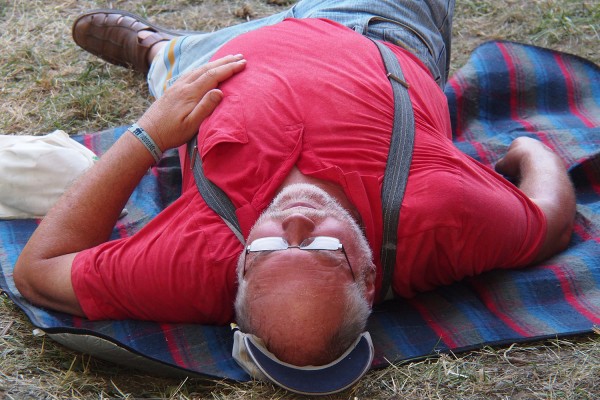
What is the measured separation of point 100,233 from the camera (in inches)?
111

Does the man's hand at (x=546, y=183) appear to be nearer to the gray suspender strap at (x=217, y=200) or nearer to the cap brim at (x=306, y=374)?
the cap brim at (x=306, y=374)

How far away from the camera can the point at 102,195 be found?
282 cm

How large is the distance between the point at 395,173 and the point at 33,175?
146cm

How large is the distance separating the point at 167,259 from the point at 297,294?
0.53 metres

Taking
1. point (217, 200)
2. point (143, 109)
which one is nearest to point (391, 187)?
point (217, 200)

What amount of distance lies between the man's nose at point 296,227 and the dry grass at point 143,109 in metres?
0.45

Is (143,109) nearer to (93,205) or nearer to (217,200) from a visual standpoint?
(93,205)

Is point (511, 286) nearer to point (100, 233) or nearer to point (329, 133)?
point (329, 133)

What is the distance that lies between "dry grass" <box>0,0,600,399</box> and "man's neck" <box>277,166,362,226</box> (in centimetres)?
53

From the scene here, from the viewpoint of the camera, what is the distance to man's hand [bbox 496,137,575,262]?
2.93 m

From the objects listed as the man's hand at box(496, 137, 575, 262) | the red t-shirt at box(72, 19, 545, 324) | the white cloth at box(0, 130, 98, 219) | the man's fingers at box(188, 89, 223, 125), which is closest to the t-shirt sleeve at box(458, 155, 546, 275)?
the red t-shirt at box(72, 19, 545, 324)

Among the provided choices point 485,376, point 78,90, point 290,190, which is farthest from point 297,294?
point 78,90

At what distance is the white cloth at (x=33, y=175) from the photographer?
315 centimetres

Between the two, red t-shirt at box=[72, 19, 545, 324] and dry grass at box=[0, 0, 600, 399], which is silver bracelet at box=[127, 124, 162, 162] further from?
dry grass at box=[0, 0, 600, 399]
